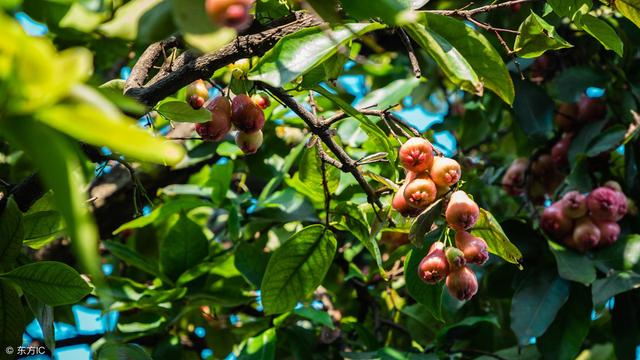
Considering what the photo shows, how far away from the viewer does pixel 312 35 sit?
0.82 metres

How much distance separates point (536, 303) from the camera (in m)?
1.53

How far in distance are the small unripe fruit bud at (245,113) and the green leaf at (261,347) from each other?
0.50m

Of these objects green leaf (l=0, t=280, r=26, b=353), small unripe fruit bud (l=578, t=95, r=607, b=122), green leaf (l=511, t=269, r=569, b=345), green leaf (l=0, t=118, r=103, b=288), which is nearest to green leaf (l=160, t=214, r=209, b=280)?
green leaf (l=0, t=280, r=26, b=353)

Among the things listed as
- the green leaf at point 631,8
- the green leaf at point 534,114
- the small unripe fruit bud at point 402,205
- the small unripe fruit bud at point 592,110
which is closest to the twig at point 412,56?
the small unripe fruit bud at point 402,205

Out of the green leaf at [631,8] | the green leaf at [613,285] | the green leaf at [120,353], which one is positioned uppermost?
the green leaf at [631,8]

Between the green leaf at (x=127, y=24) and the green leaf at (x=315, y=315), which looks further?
the green leaf at (x=315, y=315)

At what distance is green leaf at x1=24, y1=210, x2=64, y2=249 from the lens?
1.07m

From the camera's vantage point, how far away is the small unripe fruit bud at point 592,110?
6.16ft

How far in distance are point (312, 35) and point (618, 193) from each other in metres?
1.06

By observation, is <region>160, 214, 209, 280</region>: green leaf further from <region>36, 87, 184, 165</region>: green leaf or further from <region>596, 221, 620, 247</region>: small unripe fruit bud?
<region>36, 87, 184, 165</region>: green leaf

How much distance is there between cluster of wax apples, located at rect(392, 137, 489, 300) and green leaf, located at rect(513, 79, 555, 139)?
3.05ft

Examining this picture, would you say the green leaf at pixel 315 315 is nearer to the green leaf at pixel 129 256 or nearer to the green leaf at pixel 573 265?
the green leaf at pixel 129 256

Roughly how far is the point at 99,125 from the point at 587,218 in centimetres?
137

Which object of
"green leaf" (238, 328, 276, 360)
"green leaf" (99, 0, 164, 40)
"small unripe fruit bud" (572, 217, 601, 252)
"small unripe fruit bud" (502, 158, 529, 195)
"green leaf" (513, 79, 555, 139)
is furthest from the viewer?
"small unripe fruit bud" (502, 158, 529, 195)
